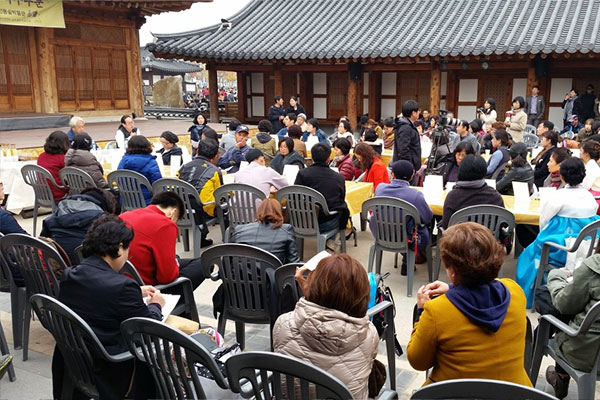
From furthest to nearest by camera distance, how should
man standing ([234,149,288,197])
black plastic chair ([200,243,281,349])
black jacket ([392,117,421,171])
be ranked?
black jacket ([392,117,421,171]) < man standing ([234,149,288,197]) < black plastic chair ([200,243,281,349])

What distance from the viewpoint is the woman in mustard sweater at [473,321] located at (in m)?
1.98

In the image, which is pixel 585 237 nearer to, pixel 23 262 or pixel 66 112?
pixel 23 262

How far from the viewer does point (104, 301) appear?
232 centimetres

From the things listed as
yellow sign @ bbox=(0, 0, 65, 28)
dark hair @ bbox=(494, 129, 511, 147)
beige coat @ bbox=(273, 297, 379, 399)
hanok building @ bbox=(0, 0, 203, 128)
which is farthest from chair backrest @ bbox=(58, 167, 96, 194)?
yellow sign @ bbox=(0, 0, 65, 28)

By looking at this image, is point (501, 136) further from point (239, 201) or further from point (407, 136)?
point (239, 201)

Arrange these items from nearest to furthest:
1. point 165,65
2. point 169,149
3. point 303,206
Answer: point 303,206 < point 169,149 < point 165,65

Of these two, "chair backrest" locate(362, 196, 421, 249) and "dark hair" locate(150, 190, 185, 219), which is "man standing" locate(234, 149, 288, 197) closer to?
"chair backrest" locate(362, 196, 421, 249)

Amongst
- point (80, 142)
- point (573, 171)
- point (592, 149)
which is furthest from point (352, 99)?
point (573, 171)

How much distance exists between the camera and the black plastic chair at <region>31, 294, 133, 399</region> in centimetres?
224

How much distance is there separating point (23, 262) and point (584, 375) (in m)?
3.04

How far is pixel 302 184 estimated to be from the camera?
5.10 metres

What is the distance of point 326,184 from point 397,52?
9.73 meters

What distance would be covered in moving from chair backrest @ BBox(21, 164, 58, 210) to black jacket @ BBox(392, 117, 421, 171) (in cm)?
407

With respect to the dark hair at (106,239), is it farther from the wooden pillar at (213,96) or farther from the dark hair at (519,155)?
the wooden pillar at (213,96)
